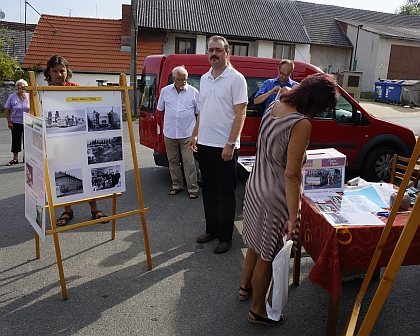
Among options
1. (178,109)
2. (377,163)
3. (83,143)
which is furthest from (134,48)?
(83,143)

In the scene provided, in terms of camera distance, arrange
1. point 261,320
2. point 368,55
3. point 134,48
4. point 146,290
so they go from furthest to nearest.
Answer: point 368,55
point 134,48
point 146,290
point 261,320

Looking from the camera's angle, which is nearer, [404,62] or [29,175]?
[29,175]

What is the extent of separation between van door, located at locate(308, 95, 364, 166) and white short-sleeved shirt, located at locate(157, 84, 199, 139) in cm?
209

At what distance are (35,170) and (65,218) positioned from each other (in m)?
1.65

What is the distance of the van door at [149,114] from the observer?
6355 millimetres

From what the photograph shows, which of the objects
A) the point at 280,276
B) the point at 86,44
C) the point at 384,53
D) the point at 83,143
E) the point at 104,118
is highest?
the point at 384,53

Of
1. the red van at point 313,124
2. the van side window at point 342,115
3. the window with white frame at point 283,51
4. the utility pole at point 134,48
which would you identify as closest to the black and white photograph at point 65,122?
the red van at point 313,124

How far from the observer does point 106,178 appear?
3455 millimetres

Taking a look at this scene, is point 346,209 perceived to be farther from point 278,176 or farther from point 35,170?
point 35,170

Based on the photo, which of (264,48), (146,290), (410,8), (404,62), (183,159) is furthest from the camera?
(410,8)

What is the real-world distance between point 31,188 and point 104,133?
785 mm

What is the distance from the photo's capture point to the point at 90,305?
304cm

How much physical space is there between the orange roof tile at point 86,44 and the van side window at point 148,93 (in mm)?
14108

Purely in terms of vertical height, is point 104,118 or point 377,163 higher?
point 104,118
